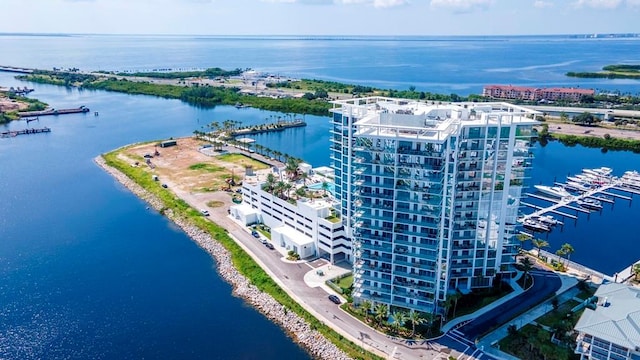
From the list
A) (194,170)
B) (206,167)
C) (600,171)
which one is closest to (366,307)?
(194,170)

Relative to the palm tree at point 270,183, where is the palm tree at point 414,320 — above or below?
below

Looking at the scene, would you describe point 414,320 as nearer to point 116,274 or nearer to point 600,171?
point 116,274

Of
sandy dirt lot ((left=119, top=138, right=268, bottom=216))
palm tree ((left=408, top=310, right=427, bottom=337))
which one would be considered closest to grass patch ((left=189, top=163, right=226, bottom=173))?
sandy dirt lot ((left=119, top=138, right=268, bottom=216))

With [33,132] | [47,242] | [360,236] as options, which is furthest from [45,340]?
[33,132]

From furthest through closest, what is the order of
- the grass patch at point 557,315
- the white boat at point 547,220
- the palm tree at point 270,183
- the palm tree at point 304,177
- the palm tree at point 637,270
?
1. the palm tree at point 304,177
2. the white boat at point 547,220
3. the palm tree at point 270,183
4. the palm tree at point 637,270
5. the grass patch at point 557,315

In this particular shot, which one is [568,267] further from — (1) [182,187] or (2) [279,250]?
(1) [182,187]

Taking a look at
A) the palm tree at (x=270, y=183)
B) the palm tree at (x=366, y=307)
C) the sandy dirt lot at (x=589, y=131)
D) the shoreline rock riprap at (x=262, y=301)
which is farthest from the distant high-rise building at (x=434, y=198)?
the sandy dirt lot at (x=589, y=131)

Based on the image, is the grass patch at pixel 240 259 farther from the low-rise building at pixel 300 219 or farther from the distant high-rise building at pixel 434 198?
the distant high-rise building at pixel 434 198
